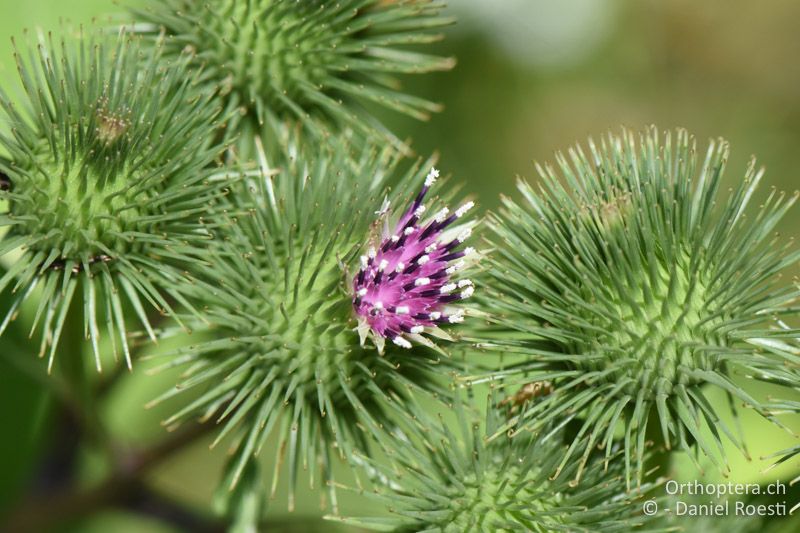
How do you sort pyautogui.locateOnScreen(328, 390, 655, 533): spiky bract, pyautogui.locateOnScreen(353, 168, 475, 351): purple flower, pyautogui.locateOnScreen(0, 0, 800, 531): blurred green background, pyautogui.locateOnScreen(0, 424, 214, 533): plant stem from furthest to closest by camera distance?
pyautogui.locateOnScreen(0, 0, 800, 531): blurred green background
pyautogui.locateOnScreen(0, 424, 214, 533): plant stem
pyautogui.locateOnScreen(353, 168, 475, 351): purple flower
pyautogui.locateOnScreen(328, 390, 655, 533): spiky bract

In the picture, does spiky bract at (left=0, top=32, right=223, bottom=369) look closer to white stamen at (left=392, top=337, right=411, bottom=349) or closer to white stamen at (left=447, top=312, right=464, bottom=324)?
white stamen at (left=392, top=337, right=411, bottom=349)

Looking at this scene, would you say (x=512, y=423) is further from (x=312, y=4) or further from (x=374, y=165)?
(x=312, y=4)

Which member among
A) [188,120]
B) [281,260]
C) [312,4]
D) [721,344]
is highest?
[312,4]

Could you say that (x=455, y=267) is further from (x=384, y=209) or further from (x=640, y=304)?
(x=640, y=304)

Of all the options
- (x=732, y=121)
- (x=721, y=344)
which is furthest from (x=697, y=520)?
(x=732, y=121)

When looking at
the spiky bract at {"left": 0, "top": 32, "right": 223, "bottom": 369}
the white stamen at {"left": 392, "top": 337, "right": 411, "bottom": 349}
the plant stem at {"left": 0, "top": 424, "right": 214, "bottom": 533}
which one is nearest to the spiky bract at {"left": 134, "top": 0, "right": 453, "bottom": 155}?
the spiky bract at {"left": 0, "top": 32, "right": 223, "bottom": 369}

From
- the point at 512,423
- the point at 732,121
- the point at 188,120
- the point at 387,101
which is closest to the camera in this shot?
the point at 512,423

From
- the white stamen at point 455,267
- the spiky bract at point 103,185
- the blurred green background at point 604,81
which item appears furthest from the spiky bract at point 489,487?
the blurred green background at point 604,81

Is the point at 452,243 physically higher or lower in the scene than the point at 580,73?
lower
